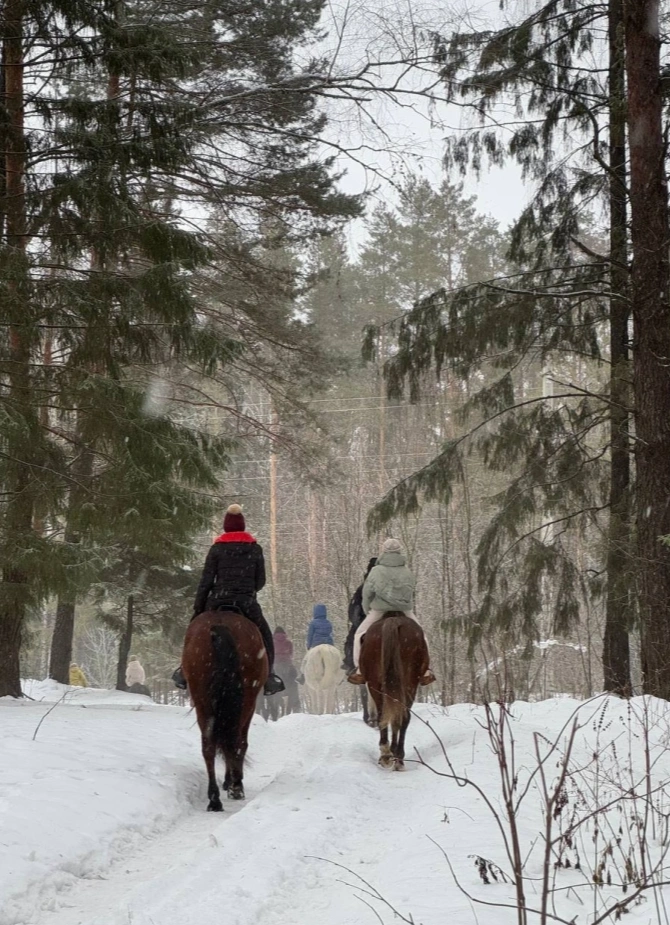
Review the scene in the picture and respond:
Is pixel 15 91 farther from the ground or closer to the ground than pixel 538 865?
farther from the ground

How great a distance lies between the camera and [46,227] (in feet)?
35.2

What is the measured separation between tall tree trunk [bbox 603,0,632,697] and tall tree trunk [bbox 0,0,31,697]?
6.41 metres

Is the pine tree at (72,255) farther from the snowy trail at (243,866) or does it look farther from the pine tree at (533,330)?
the snowy trail at (243,866)

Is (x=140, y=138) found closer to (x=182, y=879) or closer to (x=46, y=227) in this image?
(x=46, y=227)

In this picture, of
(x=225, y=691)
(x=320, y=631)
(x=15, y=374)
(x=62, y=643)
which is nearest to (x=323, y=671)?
(x=320, y=631)

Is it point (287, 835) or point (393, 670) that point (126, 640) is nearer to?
point (393, 670)

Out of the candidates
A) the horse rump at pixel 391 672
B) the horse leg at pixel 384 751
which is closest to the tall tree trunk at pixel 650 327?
the horse rump at pixel 391 672

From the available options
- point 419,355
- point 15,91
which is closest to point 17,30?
point 15,91

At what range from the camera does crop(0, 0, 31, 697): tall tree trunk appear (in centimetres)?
959

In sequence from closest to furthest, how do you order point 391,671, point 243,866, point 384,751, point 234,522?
point 243,866 < point 234,522 < point 384,751 < point 391,671

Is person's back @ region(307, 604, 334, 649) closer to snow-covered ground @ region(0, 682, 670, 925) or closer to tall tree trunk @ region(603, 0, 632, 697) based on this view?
tall tree trunk @ region(603, 0, 632, 697)

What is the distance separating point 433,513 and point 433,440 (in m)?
2.87

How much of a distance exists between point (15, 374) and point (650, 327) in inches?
269

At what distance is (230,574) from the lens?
7922mm
